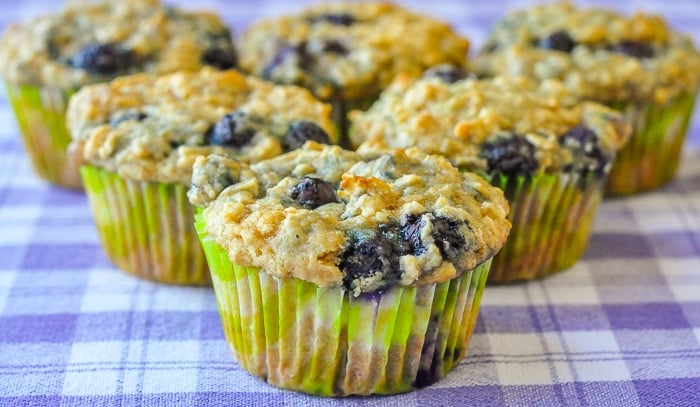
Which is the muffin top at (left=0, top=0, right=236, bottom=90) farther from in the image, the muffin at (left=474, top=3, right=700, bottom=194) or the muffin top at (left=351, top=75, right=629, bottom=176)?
the muffin at (left=474, top=3, right=700, bottom=194)

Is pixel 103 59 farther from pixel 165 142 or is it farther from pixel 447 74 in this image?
pixel 447 74

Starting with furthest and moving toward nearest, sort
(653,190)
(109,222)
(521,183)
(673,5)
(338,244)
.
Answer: (673,5), (653,190), (109,222), (521,183), (338,244)

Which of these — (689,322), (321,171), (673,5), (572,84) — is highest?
(321,171)

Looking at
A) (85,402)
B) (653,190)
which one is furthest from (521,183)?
(85,402)

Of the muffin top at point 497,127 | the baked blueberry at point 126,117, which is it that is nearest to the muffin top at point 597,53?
the muffin top at point 497,127

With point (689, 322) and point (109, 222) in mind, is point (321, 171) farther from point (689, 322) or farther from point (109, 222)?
point (689, 322)
